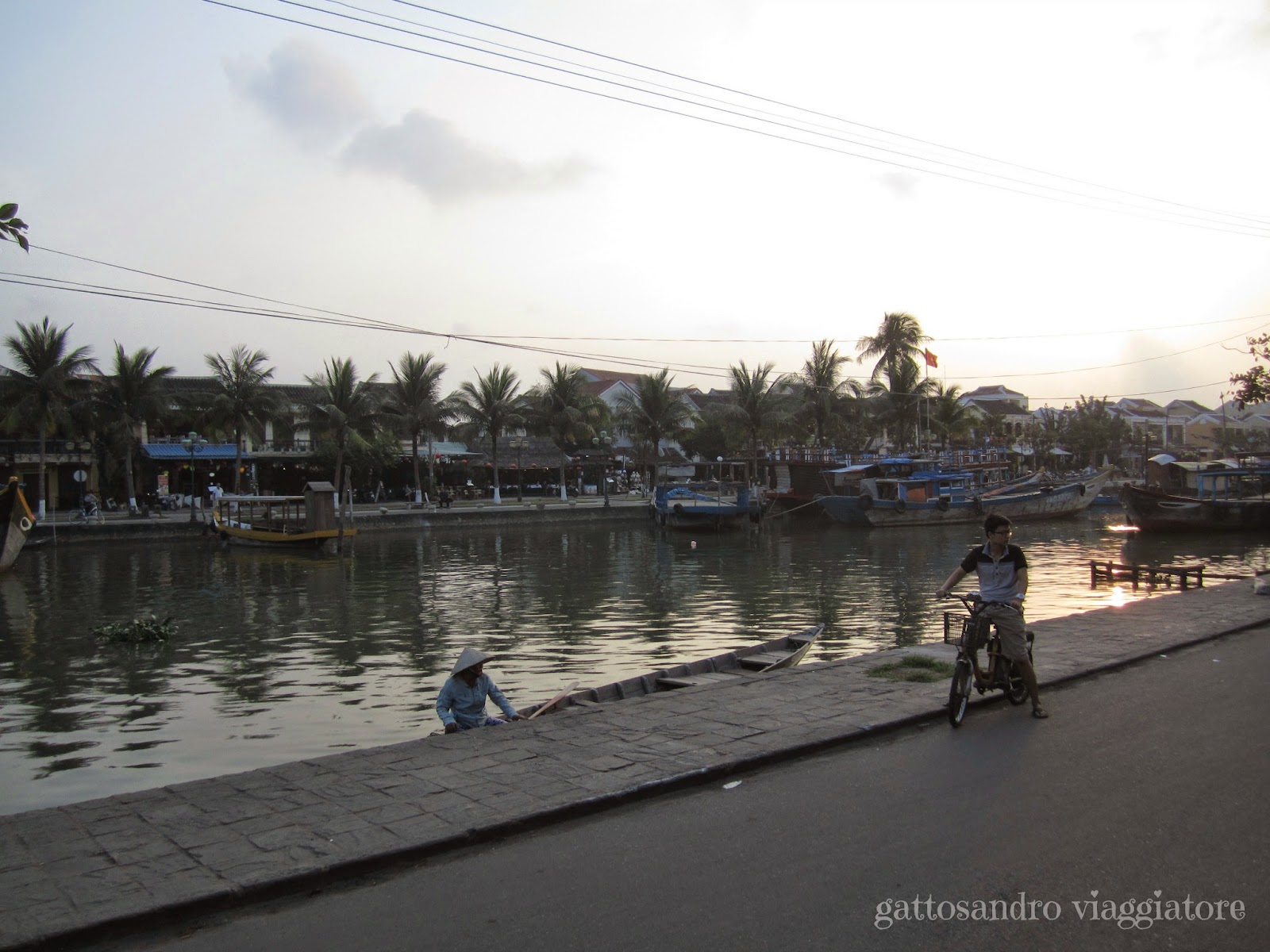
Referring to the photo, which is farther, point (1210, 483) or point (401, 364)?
point (401, 364)

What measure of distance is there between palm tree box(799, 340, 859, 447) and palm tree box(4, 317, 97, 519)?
38820 mm

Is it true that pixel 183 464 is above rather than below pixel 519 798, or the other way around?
above

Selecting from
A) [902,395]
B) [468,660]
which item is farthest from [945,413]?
[468,660]

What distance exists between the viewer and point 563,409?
54.8 m

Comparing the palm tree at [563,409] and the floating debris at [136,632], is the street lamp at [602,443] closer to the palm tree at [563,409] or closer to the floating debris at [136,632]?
the palm tree at [563,409]

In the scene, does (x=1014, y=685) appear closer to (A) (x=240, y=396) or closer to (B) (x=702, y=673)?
(B) (x=702, y=673)

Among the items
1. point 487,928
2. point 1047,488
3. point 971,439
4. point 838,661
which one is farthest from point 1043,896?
point 971,439

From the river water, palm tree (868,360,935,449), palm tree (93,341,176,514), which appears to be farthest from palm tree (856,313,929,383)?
palm tree (93,341,176,514)

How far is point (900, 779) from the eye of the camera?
19.9 ft

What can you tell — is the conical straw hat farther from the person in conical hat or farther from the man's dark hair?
the man's dark hair

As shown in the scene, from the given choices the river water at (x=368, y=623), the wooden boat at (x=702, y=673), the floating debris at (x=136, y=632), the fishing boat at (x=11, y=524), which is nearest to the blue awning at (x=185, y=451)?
the river water at (x=368, y=623)

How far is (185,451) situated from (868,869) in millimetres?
52959

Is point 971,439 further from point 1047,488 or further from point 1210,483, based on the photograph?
point 1210,483

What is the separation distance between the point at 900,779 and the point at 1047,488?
51106 millimetres
